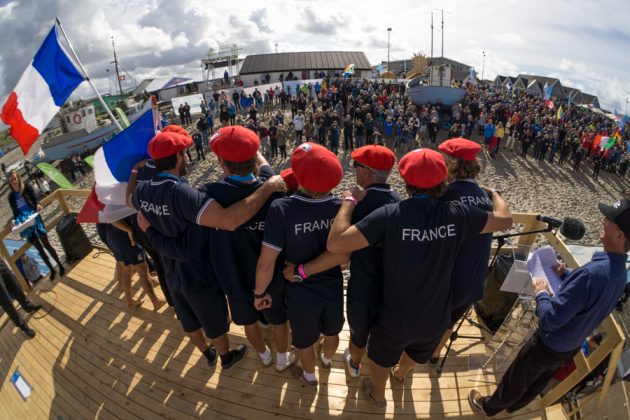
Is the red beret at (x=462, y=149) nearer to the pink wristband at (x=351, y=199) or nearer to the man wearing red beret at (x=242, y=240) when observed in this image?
the pink wristband at (x=351, y=199)

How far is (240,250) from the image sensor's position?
2.62 metres

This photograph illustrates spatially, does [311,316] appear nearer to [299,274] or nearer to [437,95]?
[299,274]

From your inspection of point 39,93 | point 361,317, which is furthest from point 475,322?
point 39,93

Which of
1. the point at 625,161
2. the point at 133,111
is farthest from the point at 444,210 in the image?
the point at 133,111

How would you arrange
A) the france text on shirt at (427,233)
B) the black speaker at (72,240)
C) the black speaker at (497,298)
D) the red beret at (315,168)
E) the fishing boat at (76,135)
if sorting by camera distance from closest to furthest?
the france text on shirt at (427,233), the red beret at (315,168), the black speaker at (497,298), the black speaker at (72,240), the fishing boat at (76,135)

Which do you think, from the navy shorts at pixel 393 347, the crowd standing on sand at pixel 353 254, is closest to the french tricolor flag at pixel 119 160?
the crowd standing on sand at pixel 353 254

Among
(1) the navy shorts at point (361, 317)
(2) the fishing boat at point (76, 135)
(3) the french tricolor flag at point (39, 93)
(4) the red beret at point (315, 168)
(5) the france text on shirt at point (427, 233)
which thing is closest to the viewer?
(5) the france text on shirt at point (427, 233)

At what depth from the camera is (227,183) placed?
2344 millimetres

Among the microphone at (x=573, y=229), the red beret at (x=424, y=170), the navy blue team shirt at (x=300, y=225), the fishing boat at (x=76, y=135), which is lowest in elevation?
the fishing boat at (x=76, y=135)

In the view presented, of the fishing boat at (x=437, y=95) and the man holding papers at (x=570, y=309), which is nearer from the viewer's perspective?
the man holding papers at (x=570, y=309)

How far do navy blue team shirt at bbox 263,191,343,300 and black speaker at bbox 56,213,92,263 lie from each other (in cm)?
529

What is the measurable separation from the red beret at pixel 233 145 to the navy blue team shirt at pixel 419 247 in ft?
3.06

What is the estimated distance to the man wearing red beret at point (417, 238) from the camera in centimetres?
196

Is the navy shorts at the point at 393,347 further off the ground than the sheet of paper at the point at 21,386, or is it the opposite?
the navy shorts at the point at 393,347
